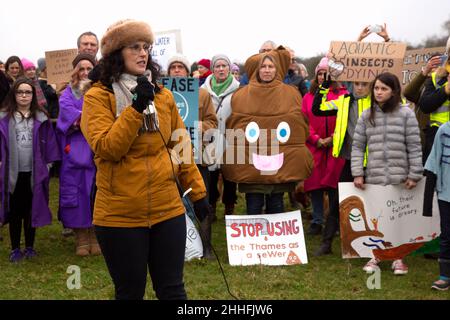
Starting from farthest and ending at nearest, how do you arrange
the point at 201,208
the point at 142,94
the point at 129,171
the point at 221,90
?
the point at 221,90 < the point at 201,208 < the point at 129,171 < the point at 142,94

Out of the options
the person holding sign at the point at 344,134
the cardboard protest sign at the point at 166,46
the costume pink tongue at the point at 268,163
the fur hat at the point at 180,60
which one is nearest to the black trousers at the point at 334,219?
the person holding sign at the point at 344,134

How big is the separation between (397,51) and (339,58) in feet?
2.09

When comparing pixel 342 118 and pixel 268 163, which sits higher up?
pixel 342 118

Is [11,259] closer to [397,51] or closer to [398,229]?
[398,229]

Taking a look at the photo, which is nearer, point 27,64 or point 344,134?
point 344,134

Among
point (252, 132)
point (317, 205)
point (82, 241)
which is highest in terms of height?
point (252, 132)

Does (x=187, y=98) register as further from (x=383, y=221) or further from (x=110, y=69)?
(x=110, y=69)

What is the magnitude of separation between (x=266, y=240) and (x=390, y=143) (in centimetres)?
163

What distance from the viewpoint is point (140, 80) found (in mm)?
3537

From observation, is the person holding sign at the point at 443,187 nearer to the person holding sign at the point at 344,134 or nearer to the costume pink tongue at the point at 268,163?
the person holding sign at the point at 344,134

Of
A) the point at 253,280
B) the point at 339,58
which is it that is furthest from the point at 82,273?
the point at 339,58

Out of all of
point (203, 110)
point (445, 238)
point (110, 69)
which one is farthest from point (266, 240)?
point (110, 69)

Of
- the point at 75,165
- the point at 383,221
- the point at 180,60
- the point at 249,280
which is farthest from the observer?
the point at 180,60

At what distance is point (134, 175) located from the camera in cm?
371
